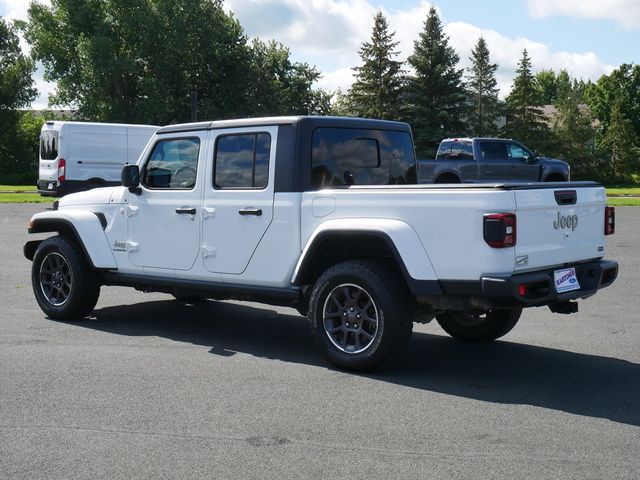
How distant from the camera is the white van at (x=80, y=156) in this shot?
24781 mm

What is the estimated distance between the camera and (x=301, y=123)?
6566 mm

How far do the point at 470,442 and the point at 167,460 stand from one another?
5.26 feet

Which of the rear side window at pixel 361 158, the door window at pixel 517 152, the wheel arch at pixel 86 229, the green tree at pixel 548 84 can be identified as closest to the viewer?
the rear side window at pixel 361 158

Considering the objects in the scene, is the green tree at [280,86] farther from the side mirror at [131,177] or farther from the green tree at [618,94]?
the side mirror at [131,177]

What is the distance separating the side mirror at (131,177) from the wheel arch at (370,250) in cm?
203

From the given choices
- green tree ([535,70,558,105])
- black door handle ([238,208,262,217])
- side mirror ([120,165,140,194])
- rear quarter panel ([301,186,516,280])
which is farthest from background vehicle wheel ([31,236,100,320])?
green tree ([535,70,558,105])

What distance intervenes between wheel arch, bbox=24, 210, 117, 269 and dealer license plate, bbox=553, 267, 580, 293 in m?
4.09

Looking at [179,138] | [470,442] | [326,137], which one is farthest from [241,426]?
[179,138]

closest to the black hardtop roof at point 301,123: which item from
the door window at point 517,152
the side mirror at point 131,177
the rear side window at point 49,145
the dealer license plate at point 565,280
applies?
the side mirror at point 131,177

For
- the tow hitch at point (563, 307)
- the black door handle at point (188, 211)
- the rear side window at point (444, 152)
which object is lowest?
the tow hitch at point (563, 307)

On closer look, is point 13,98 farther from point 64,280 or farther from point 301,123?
point 301,123

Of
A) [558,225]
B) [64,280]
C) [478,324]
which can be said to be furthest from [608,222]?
[64,280]

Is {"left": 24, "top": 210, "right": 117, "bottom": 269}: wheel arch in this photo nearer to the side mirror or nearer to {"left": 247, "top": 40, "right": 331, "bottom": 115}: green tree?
the side mirror

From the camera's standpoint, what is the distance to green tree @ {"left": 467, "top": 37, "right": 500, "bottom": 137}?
6103 centimetres
